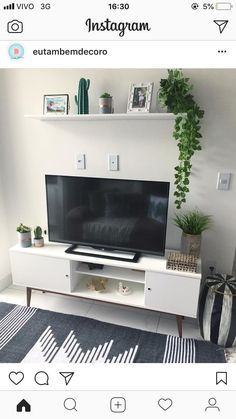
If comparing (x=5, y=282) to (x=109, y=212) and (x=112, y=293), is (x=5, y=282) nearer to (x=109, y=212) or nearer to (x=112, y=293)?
(x=112, y=293)

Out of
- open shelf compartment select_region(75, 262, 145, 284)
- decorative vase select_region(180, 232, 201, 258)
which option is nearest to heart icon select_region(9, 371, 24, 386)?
open shelf compartment select_region(75, 262, 145, 284)

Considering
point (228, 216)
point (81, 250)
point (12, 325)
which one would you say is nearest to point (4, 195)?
point (81, 250)

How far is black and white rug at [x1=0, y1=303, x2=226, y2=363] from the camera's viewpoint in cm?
160

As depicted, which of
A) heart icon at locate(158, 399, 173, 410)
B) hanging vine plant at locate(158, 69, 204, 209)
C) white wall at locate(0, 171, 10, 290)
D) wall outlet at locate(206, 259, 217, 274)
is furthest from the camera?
white wall at locate(0, 171, 10, 290)

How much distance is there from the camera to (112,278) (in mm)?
1932

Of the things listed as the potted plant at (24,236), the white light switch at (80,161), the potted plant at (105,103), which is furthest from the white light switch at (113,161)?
the potted plant at (24,236)

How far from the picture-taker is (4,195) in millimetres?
2350

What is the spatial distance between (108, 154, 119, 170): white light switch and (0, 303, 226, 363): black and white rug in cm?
118

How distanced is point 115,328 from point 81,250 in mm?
617

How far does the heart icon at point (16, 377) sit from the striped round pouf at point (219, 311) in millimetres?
1326

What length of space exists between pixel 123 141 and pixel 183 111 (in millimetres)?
496
